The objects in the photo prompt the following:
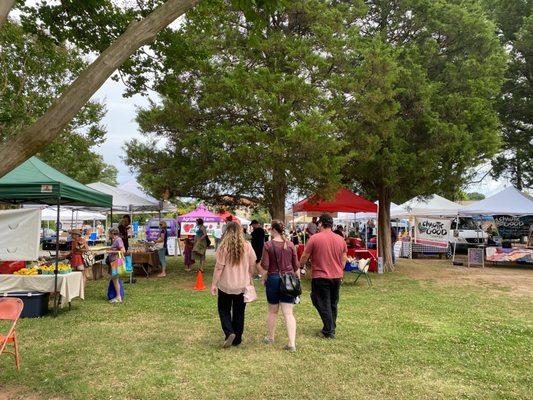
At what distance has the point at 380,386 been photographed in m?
4.49

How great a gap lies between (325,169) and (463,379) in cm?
693

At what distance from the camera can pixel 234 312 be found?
5.85 meters

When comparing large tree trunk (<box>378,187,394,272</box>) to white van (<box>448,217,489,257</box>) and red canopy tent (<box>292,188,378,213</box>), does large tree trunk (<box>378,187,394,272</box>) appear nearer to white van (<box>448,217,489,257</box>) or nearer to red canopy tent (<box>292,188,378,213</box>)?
red canopy tent (<box>292,188,378,213</box>)

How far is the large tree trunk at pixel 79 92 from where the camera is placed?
2.96 m

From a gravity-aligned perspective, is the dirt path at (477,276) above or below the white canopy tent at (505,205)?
below

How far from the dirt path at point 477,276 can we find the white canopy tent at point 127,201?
9.08 metres

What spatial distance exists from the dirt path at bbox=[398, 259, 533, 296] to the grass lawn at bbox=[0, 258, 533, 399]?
3370 millimetres

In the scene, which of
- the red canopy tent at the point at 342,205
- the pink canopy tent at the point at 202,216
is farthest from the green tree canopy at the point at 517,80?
the pink canopy tent at the point at 202,216

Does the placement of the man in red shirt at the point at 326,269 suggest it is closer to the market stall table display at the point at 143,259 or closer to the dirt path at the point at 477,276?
the dirt path at the point at 477,276

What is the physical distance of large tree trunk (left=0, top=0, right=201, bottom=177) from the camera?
9.71ft

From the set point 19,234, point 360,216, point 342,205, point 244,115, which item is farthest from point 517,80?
point 19,234

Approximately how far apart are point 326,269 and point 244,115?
253 inches

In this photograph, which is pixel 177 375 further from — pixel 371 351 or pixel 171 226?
pixel 171 226

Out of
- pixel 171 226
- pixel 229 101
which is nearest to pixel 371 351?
pixel 229 101
